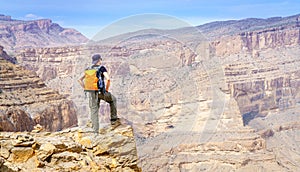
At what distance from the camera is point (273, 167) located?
3189cm

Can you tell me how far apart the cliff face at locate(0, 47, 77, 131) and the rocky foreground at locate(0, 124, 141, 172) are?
15982 mm

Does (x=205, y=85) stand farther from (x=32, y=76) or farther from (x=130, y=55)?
(x=32, y=76)

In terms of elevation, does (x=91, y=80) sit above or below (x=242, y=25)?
below

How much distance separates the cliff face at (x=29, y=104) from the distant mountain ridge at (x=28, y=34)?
11348 centimetres

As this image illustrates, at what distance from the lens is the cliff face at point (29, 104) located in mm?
24261

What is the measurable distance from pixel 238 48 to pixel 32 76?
7015cm

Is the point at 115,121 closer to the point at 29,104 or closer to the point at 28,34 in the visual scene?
the point at 29,104

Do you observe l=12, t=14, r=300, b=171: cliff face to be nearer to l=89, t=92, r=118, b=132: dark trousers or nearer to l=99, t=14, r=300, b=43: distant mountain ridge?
l=89, t=92, r=118, b=132: dark trousers

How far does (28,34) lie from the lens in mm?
167125

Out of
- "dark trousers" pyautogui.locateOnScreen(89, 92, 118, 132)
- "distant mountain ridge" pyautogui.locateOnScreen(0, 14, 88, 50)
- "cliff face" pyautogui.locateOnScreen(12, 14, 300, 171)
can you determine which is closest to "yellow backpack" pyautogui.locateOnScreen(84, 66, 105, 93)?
"dark trousers" pyautogui.locateOnScreen(89, 92, 118, 132)

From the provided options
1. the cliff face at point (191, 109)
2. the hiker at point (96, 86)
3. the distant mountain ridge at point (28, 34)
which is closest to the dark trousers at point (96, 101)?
the hiker at point (96, 86)

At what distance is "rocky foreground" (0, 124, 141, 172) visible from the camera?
640 cm

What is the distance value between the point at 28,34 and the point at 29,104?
14565 cm

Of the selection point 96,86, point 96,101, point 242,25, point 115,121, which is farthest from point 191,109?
point 242,25
